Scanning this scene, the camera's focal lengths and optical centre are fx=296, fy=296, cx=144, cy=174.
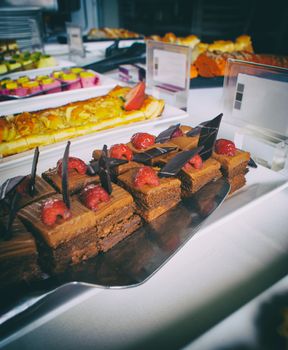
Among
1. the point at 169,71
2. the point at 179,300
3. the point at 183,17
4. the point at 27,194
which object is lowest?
the point at 179,300

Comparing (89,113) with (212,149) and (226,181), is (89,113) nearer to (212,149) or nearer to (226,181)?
(212,149)

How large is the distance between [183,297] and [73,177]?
→ 0.67 metres

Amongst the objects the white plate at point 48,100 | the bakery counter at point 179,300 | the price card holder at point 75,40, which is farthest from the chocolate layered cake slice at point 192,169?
the price card holder at point 75,40

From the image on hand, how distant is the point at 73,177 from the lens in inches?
51.3

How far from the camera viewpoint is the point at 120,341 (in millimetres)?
917

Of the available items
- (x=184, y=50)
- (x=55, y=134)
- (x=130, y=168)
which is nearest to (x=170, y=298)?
(x=130, y=168)

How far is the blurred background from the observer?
5410 millimetres

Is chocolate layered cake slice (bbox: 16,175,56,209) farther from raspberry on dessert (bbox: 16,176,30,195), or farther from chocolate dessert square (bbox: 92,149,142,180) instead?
chocolate dessert square (bbox: 92,149,142,180)

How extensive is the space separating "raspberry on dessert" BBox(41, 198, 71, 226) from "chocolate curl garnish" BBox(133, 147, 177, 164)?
47cm

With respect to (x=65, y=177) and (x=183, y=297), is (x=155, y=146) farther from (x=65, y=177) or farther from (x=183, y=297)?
(x=183, y=297)

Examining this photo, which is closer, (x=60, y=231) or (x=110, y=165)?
(x=60, y=231)

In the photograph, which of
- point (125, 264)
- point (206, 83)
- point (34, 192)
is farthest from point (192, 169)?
point (206, 83)

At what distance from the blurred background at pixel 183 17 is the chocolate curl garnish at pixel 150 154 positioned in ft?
13.6

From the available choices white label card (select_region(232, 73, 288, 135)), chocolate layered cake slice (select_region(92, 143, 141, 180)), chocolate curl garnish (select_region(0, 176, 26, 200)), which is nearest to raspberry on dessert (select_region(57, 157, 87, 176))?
chocolate layered cake slice (select_region(92, 143, 141, 180))
